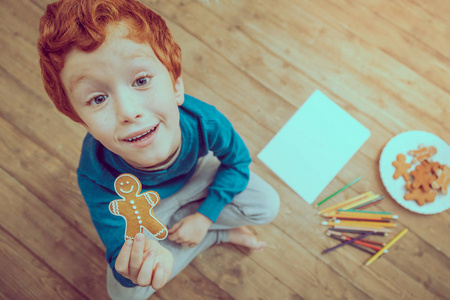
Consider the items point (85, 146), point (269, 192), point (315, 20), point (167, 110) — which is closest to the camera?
point (167, 110)

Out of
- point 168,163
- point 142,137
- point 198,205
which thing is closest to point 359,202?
point 198,205

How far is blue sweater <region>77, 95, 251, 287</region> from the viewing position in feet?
2.09

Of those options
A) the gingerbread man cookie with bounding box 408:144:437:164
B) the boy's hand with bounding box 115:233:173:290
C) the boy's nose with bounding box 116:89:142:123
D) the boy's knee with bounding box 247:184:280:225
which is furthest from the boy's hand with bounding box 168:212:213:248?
the gingerbread man cookie with bounding box 408:144:437:164

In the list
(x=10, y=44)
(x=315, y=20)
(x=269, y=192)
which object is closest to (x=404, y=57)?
(x=315, y=20)

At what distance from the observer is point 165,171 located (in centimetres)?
66

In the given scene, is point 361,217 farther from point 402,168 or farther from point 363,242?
point 402,168

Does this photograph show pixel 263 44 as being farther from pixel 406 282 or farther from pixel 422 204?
pixel 406 282

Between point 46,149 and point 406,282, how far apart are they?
1.24 metres

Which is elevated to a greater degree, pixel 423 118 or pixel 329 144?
pixel 423 118

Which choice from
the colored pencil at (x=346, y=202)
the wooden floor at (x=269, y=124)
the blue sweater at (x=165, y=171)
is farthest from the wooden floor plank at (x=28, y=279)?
the colored pencil at (x=346, y=202)

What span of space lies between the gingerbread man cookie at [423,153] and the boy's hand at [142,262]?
0.89m

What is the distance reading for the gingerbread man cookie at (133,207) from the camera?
1.69ft

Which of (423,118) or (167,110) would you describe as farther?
(423,118)

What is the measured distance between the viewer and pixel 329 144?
1058 mm
